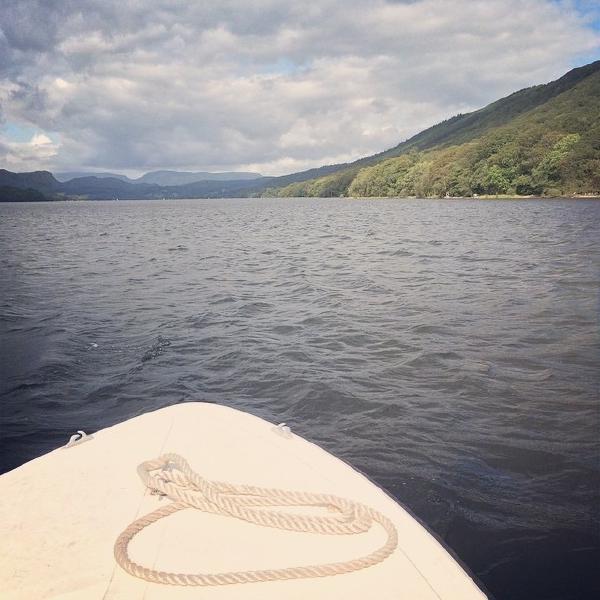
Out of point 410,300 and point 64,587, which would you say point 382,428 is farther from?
point 410,300

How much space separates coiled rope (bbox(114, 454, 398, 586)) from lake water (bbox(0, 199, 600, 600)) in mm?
1661

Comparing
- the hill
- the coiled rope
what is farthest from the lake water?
the hill

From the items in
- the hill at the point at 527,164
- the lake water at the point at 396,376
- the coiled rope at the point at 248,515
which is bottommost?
the lake water at the point at 396,376

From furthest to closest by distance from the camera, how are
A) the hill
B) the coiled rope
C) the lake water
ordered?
the hill
the lake water
the coiled rope

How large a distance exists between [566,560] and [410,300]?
29.1 ft

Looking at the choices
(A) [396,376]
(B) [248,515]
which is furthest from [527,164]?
(B) [248,515]

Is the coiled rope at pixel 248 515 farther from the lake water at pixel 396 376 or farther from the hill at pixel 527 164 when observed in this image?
the hill at pixel 527 164

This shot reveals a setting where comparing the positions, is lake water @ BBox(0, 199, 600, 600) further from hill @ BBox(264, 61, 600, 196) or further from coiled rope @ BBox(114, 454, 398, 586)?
hill @ BBox(264, 61, 600, 196)

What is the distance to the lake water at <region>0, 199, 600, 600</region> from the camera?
165 inches

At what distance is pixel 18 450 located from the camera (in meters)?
5.64

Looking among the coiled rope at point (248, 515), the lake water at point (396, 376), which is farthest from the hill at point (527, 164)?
the coiled rope at point (248, 515)

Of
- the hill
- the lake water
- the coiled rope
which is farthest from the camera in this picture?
the hill

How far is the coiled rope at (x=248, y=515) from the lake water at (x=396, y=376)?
5.45 feet

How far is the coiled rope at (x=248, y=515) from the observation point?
2268 millimetres
